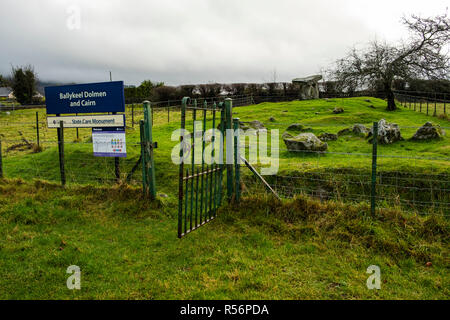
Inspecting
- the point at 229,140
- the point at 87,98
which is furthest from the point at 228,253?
the point at 87,98

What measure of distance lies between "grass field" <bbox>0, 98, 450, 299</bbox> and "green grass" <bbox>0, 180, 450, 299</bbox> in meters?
0.02

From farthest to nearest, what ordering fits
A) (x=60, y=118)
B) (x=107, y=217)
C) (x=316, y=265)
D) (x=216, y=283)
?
(x=60, y=118) < (x=107, y=217) < (x=316, y=265) < (x=216, y=283)

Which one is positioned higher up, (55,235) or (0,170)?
(0,170)

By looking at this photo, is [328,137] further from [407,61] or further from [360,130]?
[407,61]

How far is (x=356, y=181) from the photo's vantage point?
23.8ft

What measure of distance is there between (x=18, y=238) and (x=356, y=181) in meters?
6.78

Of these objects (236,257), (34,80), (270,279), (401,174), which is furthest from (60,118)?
(34,80)

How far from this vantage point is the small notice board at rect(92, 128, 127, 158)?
7711 millimetres

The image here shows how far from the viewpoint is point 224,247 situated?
16.8 ft

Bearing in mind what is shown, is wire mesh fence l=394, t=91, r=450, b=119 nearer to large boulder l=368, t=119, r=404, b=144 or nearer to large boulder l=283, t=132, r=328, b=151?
large boulder l=368, t=119, r=404, b=144

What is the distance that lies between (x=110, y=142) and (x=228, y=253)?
4432mm

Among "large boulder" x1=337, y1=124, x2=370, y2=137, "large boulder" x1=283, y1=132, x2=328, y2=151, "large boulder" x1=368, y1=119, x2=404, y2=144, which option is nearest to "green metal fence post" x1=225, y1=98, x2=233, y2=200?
"large boulder" x1=283, y1=132, x2=328, y2=151
